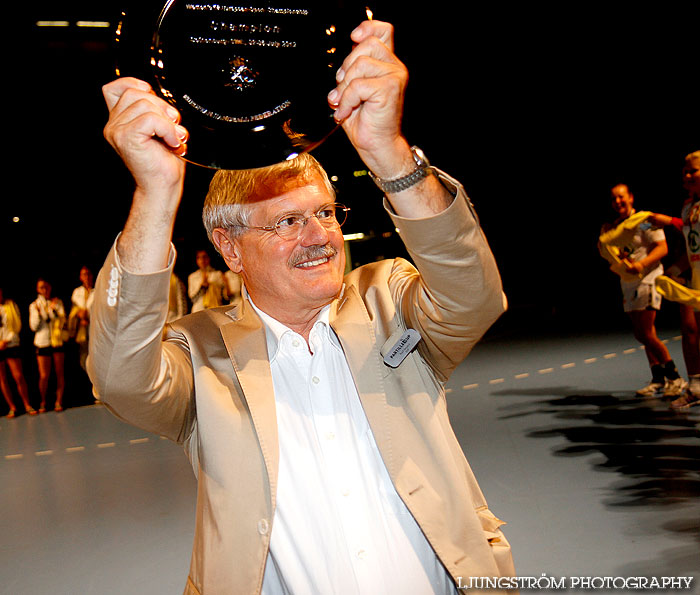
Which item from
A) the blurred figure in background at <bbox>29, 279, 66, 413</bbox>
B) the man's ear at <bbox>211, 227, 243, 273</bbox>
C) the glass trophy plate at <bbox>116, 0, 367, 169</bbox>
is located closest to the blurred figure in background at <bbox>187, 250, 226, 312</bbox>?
the blurred figure in background at <bbox>29, 279, 66, 413</bbox>

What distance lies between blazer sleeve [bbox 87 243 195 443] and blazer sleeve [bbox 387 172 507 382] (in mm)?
481

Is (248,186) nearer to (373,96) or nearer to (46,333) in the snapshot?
(373,96)

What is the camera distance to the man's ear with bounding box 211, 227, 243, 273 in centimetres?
173

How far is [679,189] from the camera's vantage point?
1352 centimetres

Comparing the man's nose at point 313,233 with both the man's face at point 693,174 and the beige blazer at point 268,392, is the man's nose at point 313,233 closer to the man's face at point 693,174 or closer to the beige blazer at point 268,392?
the beige blazer at point 268,392

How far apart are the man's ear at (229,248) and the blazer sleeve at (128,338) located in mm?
361

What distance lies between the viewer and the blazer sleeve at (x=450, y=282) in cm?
134

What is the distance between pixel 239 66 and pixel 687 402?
5118 millimetres

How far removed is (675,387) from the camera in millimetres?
5652

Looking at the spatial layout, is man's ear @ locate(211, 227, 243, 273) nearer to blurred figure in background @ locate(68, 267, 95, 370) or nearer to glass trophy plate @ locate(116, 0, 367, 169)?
glass trophy plate @ locate(116, 0, 367, 169)

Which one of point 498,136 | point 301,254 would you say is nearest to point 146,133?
point 301,254

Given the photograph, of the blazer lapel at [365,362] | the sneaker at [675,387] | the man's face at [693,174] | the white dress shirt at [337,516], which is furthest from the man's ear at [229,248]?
the sneaker at [675,387]

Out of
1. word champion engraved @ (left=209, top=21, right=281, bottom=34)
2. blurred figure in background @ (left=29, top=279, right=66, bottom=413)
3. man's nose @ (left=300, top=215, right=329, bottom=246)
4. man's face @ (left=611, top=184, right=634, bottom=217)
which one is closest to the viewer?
word champion engraved @ (left=209, top=21, right=281, bottom=34)

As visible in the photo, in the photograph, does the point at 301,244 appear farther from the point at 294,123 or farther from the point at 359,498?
the point at 359,498
